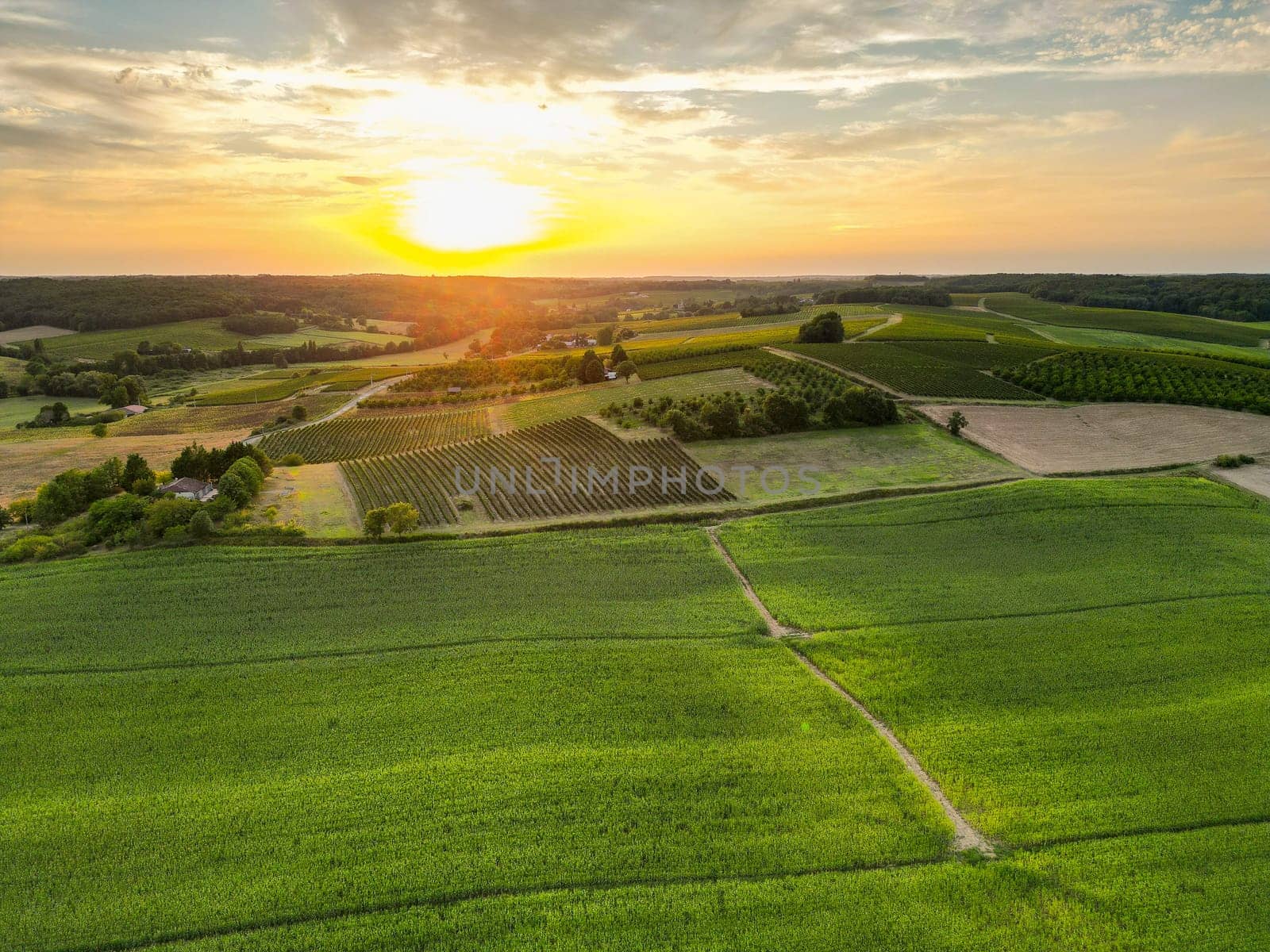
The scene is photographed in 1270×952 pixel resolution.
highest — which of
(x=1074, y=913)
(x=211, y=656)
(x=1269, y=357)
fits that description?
(x=1269, y=357)

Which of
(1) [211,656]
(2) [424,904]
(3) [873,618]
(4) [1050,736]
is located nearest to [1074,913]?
(4) [1050,736]

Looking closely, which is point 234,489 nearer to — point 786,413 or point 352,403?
point 786,413

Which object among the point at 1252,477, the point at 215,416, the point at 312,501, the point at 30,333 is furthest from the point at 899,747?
the point at 30,333

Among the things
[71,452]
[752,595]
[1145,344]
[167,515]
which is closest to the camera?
[752,595]

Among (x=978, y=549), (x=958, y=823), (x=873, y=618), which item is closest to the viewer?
(x=958, y=823)

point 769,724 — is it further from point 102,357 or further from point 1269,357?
point 102,357
